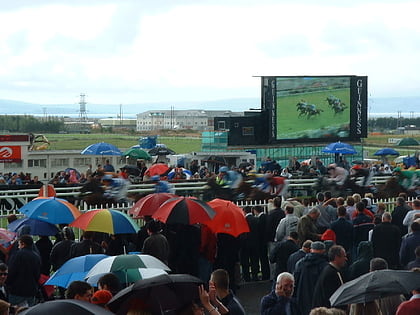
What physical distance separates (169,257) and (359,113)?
35.6m

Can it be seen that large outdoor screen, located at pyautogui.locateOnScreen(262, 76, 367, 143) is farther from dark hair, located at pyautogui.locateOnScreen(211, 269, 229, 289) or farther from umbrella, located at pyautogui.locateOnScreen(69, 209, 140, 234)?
dark hair, located at pyautogui.locateOnScreen(211, 269, 229, 289)

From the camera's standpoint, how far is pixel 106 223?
39.8 ft

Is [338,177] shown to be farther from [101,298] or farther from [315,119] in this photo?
[315,119]

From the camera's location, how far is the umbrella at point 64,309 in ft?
19.5

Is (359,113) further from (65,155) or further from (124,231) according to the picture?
(124,231)

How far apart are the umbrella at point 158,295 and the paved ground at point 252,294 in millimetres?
5485

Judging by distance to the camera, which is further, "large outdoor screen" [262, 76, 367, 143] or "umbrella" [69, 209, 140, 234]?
"large outdoor screen" [262, 76, 367, 143]

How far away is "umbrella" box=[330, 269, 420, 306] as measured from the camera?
758 cm

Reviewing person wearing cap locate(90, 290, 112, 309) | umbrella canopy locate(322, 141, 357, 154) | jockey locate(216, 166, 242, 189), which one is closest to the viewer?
person wearing cap locate(90, 290, 112, 309)

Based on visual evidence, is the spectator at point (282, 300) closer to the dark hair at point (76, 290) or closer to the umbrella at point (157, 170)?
the dark hair at point (76, 290)

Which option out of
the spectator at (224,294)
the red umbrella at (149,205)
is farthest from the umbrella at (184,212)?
the spectator at (224,294)

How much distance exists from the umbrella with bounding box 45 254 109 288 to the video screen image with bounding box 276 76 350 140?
36217 mm

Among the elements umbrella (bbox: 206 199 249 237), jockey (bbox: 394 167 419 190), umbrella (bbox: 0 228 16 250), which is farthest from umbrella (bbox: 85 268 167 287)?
jockey (bbox: 394 167 419 190)

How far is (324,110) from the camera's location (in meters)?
46.5
